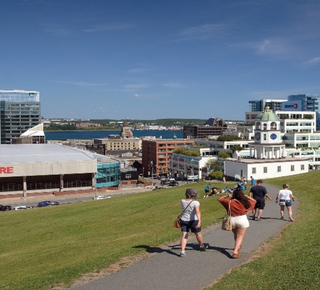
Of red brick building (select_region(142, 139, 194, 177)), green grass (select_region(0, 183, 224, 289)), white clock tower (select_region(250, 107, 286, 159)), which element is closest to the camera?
green grass (select_region(0, 183, 224, 289))

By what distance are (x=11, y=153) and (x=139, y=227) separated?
7228 cm

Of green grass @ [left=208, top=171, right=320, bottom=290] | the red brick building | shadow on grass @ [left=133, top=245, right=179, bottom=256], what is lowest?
the red brick building

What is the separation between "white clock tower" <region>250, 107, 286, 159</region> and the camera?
64.2 metres

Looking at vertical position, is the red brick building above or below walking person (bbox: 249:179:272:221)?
below

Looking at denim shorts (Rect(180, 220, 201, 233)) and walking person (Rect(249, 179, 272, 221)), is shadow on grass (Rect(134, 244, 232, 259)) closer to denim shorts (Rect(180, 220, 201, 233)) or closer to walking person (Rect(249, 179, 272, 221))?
denim shorts (Rect(180, 220, 201, 233))

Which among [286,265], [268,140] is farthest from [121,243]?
[268,140]

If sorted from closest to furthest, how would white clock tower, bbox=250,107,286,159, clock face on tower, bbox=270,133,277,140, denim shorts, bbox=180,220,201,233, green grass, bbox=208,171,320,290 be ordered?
green grass, bbox=208,171,320,290 → denim shorts, bbox=180,220,201,233 → white clock tower, bbox=250,107,286,159 → clock face on tower, bbox=270,133,277,140

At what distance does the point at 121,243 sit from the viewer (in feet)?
57.6

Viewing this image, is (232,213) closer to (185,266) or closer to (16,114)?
(185,266)

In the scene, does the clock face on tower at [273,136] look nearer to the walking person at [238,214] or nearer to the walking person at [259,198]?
the walking person at [259,198]

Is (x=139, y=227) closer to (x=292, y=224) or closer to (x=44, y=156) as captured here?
(x=292, y=224)

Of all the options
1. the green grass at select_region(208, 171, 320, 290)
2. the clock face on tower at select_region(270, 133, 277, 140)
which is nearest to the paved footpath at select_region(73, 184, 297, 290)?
the green grass at select_region(208, 171, 320, 290)

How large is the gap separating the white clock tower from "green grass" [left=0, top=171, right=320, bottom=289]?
29150mm

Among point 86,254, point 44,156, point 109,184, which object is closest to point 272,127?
point 109,184
